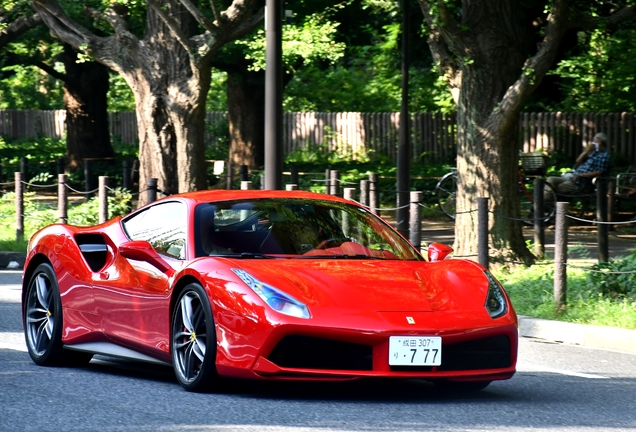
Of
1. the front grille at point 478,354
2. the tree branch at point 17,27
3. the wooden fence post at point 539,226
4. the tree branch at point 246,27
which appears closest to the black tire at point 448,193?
the tree branch at point 246,27

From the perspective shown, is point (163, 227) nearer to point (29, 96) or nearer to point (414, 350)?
point (414, 350)

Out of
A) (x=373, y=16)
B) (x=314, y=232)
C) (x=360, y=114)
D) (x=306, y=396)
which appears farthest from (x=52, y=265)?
(x=360, y=114)

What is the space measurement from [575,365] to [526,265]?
236 inches

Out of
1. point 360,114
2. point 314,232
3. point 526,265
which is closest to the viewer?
point 314,232

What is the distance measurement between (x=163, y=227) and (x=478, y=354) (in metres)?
2.34

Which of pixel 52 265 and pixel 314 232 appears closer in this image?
pixel 314 232

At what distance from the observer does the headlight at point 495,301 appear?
7.07m

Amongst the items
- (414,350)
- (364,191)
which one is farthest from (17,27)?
(414,350)

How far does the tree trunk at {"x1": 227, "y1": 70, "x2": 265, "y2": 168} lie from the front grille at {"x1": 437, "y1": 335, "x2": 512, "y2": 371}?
23609 millimetres

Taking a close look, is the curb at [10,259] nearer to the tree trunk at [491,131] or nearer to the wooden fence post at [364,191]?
the wooden fence post at [364,191]

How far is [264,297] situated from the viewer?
6.71 metres

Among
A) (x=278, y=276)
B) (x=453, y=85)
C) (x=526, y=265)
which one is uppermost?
(x=453, y=85)

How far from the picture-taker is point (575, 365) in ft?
29.1

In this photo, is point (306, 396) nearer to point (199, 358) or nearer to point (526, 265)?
point (199, 358)
